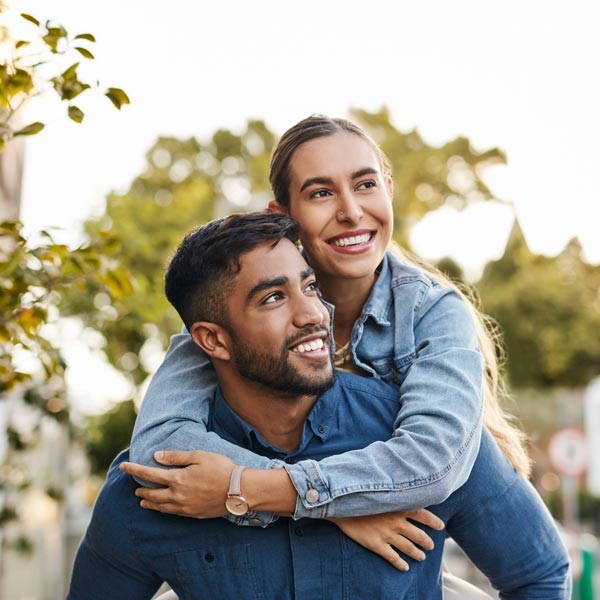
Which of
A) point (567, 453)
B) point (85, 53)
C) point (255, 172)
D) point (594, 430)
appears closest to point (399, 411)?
point (85, 53)

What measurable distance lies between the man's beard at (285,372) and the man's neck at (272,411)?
0.04m

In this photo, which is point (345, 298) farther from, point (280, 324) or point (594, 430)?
point (594, 430)

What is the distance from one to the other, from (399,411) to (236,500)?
0.54 m

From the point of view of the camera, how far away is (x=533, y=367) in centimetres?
3319

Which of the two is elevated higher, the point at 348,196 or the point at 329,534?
the point at 348,196

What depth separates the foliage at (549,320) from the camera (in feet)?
105

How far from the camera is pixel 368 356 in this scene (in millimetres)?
3057

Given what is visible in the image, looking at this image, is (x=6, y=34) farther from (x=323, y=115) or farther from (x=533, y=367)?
(x=533, y=367)

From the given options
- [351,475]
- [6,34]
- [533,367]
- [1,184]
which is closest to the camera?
[351,475]

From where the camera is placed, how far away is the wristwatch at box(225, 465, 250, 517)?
2.52 m

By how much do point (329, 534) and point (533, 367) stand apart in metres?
31.5

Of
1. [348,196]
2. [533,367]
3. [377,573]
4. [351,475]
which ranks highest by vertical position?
[348,196]

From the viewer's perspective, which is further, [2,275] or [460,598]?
[2,275]

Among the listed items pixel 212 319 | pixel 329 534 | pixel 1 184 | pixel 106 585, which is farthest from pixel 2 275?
pixel 1 184
